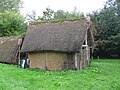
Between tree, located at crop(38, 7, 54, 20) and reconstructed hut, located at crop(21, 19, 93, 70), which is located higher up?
tree, located at crop(38, 7, 54, 20)

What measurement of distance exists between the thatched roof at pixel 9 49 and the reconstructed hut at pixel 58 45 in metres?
1.97

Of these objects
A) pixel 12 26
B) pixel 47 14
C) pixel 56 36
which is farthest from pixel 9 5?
pixel 56 36

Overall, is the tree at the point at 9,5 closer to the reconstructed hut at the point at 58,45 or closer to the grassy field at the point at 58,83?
the reconstructed hut at the point at 58,45

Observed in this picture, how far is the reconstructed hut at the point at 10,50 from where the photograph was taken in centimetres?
2585

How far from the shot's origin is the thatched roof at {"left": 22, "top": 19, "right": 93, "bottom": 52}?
73.0 feet

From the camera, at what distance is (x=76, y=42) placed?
22094mm

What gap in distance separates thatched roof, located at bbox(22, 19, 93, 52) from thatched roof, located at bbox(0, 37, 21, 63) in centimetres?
197

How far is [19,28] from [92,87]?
971 inches

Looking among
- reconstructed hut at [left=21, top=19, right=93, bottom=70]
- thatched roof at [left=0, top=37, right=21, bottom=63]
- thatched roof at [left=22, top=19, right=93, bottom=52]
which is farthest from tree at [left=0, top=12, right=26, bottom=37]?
reconstructed hut at [left=21, top=19, right=93, bottom=70]

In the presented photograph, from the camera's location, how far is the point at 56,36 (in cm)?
2355

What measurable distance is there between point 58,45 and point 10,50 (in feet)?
20.0

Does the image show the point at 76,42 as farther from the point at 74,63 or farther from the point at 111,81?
the point at 111,81

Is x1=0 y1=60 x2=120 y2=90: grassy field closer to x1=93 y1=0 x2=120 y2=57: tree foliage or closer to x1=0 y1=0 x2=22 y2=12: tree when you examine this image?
x1=93 y1=0 x2=120 y2=57: tree foliage

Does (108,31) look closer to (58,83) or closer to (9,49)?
(9,49)
